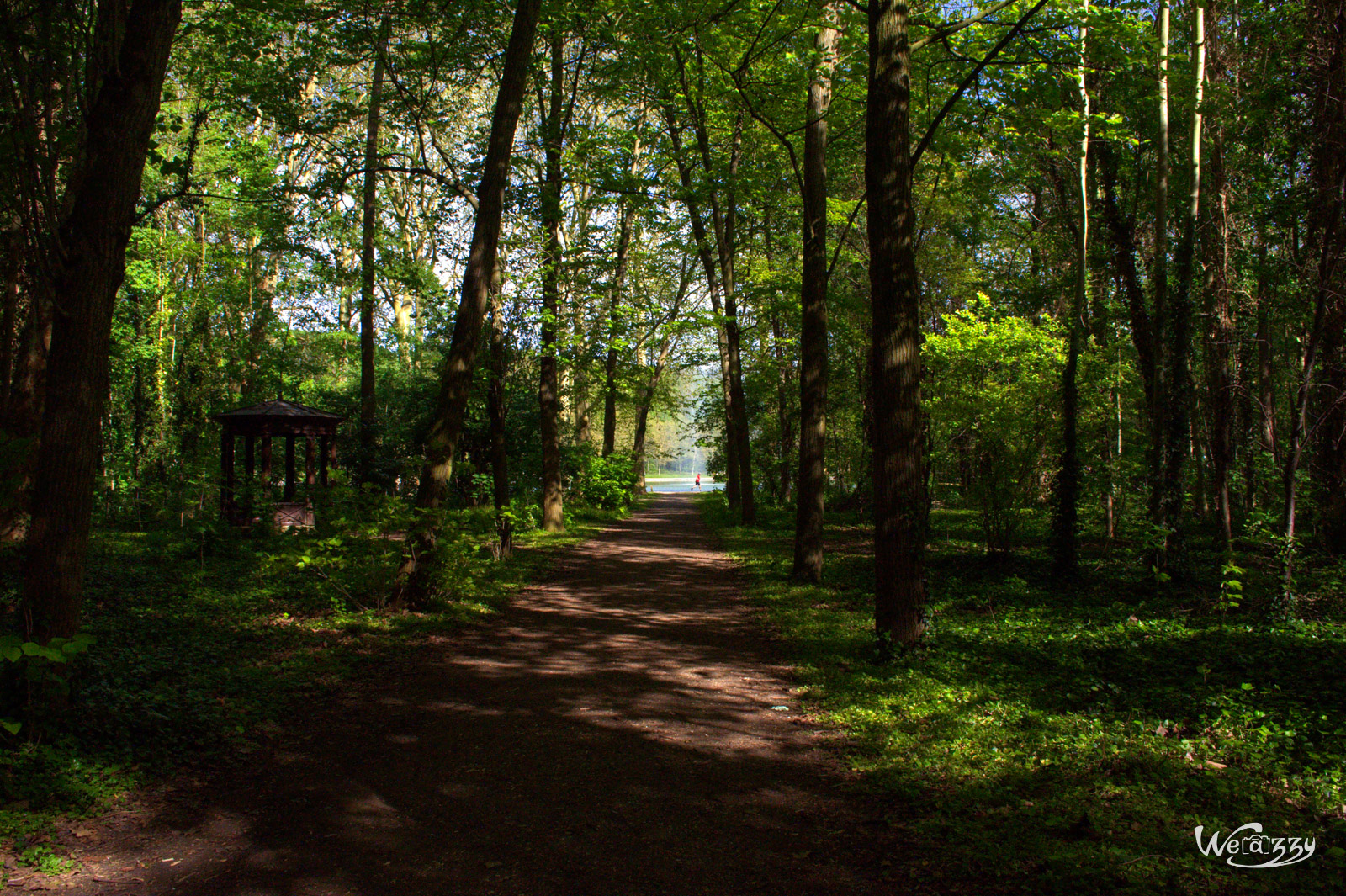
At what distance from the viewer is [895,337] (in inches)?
264

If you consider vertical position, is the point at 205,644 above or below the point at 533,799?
above

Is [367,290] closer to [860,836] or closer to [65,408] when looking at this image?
[65,408]

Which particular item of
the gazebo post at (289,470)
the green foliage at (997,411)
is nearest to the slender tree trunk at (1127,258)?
the green foliage at (997,411)

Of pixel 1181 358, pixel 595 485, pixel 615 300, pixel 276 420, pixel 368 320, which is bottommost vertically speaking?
pixel 595 485

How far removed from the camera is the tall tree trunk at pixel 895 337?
6.60 metres

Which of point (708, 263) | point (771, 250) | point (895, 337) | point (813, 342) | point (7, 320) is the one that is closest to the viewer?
point (895, 337)

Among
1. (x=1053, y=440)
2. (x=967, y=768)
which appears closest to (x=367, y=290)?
(x=1053, y=440)

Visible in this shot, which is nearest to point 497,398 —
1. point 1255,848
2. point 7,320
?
point 7,320

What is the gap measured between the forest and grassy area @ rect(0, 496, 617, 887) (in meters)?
0.04

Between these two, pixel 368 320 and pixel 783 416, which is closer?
pixel 368 320

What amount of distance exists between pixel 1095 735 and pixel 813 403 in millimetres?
7355

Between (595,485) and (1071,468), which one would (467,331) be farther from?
(595,485)

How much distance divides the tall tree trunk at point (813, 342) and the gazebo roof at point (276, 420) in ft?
34.3

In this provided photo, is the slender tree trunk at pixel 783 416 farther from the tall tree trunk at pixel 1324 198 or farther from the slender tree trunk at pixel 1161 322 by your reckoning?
the tall tree trunk at pixel 1324 198
